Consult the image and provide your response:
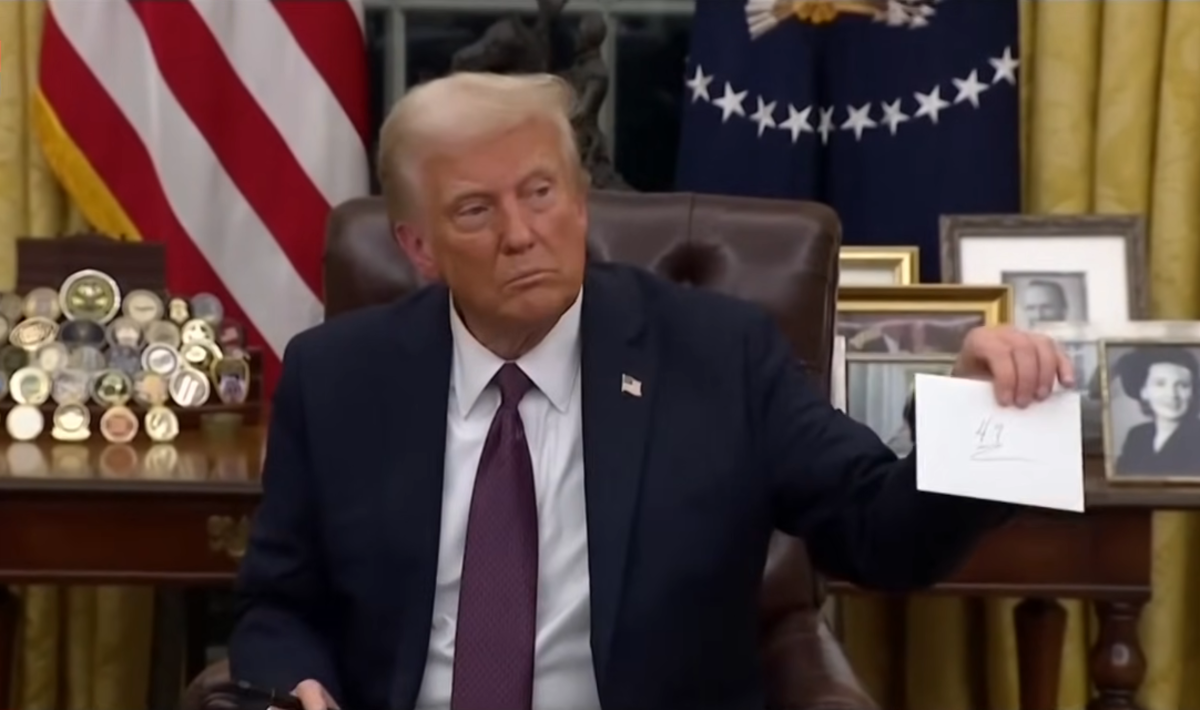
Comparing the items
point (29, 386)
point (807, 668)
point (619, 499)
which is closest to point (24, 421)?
point (29, 386)

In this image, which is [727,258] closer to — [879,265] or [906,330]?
[906,330]

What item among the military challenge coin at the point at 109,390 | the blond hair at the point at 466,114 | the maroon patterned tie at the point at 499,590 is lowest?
the maroon patterned tie at the point at 499,590

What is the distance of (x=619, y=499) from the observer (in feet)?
5.54

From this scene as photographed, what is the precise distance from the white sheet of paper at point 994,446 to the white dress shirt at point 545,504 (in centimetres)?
41

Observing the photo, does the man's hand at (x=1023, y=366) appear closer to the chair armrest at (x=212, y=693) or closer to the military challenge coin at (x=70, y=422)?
the chair armrest at (x=212, y=693)

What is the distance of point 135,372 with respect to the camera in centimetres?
241

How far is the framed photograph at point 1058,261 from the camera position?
8.61ft

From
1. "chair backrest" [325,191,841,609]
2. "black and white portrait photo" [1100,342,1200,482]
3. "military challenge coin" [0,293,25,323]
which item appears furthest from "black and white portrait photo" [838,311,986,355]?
"military challenge coin" [0,293,25,323]

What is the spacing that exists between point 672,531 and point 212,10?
1.47 meters

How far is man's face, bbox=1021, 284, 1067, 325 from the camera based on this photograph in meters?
2.62

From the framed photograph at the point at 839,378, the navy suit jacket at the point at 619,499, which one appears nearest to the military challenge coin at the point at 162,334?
the navy suit jacket at the point at 619,499

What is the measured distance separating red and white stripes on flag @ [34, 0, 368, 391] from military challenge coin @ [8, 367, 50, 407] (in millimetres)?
400

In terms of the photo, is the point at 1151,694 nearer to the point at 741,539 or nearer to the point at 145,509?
the point at 741,539

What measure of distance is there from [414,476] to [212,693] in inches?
11.4
